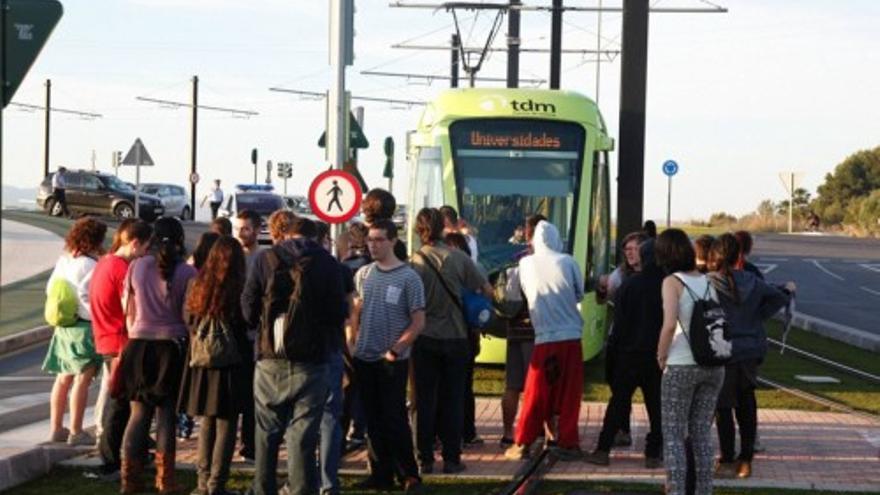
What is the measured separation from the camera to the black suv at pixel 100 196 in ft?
194

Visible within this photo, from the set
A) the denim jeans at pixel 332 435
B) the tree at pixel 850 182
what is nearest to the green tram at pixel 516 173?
the denim jeans at pixel 332 435

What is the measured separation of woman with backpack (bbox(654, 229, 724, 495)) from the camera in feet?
35.9

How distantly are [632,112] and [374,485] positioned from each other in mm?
16110

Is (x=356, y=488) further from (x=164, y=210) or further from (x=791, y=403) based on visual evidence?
(x=164, y=210)

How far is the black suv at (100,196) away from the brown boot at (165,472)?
4744cm

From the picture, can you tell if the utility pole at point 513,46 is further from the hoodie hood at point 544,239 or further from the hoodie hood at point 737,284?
the hoodie hood at point 737,284

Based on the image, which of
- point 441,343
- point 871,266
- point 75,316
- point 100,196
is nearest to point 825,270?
point 871,266

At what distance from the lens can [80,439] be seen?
1336 cm

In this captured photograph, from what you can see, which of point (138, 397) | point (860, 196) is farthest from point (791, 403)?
point (860, 196)

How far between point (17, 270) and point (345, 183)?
2112 cm

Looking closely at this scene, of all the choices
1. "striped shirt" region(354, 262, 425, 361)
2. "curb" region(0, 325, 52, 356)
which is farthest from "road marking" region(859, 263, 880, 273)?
"striped shirt" region(354, 262, 425, 361)

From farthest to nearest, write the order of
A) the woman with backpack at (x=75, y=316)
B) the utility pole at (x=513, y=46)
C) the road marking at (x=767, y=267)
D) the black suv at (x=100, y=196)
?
the black suv at (x=100, y=196), the road marking at (x=767, y=267), the utility pole at (x=513, y=46), the woman with backpack at (x=75, y=316)

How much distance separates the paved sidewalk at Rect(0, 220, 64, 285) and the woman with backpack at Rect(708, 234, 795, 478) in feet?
75.9

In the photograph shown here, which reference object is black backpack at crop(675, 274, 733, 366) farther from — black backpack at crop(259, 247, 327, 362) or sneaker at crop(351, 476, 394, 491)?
sneaker at crop(351, 476, 394, 491)
